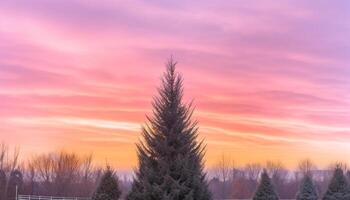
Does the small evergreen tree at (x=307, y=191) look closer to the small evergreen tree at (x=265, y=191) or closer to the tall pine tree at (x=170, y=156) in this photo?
the small evergreen tree at (x=265, y=191)

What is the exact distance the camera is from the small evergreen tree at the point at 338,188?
3039 cm

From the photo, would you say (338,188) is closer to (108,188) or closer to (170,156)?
(108,188)

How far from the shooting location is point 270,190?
32.6 meters

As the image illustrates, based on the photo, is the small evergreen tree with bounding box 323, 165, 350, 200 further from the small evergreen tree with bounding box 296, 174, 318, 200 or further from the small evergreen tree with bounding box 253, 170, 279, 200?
the small evergreen tree with bounding box 296, 174, 318, 200

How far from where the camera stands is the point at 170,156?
469 inches

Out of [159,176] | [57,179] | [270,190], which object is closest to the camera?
[159,176]

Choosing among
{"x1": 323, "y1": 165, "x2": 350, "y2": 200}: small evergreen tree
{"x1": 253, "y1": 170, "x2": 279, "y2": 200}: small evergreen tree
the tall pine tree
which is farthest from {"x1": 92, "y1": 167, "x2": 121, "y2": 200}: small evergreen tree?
{"x1": 323, "y1": 165, "x2": 350, "y2": 200}: small evergreen tree

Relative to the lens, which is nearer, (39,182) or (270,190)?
(270,190)

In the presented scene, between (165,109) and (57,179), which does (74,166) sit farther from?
(165,109)

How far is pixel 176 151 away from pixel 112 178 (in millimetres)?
7916

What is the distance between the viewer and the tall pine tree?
11.6m

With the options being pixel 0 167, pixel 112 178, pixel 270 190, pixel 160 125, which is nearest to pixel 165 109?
pixel 160 125

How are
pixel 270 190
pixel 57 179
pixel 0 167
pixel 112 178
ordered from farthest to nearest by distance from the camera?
pixel 57 179
pixel 0 167
pixel 270 190
pixel 112 178

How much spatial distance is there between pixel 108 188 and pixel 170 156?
780 cm
